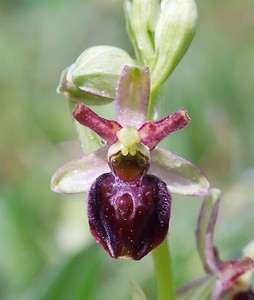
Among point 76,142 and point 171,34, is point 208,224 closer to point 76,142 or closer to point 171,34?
point 171,34

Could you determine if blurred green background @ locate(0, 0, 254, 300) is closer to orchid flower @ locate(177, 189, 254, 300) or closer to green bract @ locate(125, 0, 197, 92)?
orchid flower @ locate(177, 189, 254, 300)

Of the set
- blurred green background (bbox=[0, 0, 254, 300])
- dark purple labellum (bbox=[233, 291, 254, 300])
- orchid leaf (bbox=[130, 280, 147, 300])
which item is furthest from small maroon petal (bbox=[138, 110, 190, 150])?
blurred green background (bbox=[0, 0, 254, 300])

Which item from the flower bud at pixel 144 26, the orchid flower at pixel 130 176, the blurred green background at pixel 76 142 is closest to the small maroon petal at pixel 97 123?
the orchid flower at pixel 130 176

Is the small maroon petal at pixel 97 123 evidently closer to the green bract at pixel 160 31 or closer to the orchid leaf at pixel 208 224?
the green bract at pixel 160 31

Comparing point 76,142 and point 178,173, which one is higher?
point 178,173

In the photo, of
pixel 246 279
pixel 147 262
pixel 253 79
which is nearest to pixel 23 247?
pixel 147 262

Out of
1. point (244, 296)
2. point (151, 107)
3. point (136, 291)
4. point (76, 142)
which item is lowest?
point (76, 142)

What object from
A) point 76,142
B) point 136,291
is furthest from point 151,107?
point 76,142
